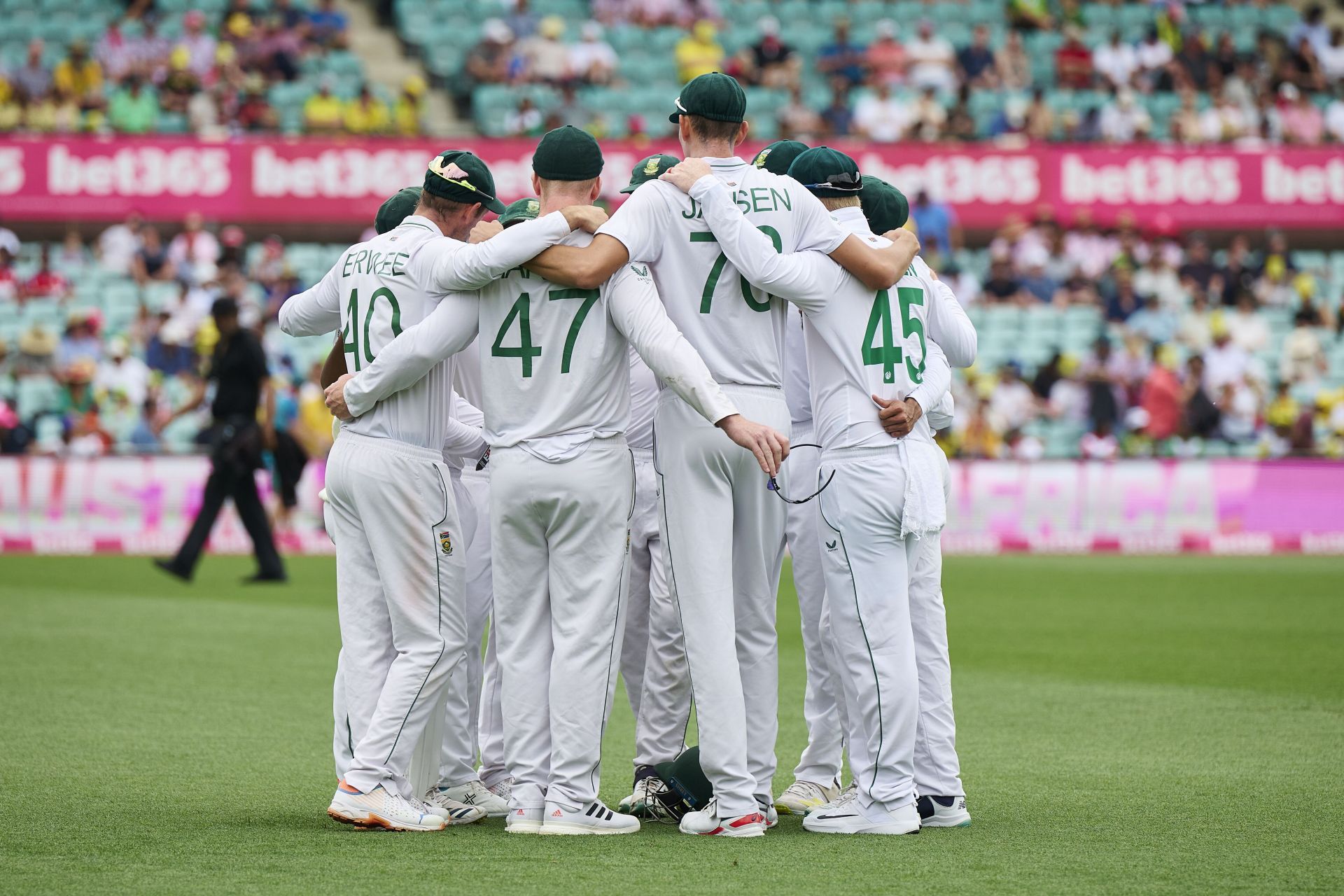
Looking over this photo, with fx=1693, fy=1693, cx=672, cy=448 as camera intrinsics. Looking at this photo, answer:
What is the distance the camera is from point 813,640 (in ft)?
22.1

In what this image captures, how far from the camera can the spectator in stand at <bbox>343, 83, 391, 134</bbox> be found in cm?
2448

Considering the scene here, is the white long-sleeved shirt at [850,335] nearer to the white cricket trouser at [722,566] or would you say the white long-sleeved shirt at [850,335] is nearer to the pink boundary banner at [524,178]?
the white cricket trouser at [722,566]

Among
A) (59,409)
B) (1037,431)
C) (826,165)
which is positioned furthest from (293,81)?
(826,165)

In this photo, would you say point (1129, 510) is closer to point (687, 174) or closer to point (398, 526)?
point (687, 174)

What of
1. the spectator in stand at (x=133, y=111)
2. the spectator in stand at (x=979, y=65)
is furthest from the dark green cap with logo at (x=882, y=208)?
the spectator in stand at (x=979, y=65)

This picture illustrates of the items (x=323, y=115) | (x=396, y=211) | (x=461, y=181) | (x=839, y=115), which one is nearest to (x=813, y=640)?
(x=461, y=181)

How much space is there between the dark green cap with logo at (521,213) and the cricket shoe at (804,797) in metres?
2.51

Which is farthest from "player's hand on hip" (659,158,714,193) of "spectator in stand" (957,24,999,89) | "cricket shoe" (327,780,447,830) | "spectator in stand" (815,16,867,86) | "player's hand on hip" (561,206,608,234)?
"spectator in stand" (957,24,999,89)

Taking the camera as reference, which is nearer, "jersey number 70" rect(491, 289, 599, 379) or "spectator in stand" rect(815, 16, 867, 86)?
"jersey number 70" rect(491, 289, 599, 379)

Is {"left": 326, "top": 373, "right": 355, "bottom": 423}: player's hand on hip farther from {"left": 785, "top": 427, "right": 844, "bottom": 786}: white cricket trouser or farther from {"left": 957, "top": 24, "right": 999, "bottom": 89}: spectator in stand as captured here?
{"left": 957, "top": 24, "right": 999, "bottom": 89}: spectator in stand

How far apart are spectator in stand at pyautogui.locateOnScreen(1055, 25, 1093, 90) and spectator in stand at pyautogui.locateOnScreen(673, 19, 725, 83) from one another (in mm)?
5602

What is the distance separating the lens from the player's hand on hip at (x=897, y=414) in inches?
240

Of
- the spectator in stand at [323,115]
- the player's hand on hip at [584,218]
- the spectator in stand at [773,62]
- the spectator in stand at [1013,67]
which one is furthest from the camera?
the spectator in stand at [1013,67]

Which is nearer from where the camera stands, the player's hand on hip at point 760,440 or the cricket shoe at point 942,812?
the player's hand on hip at point 760,440
